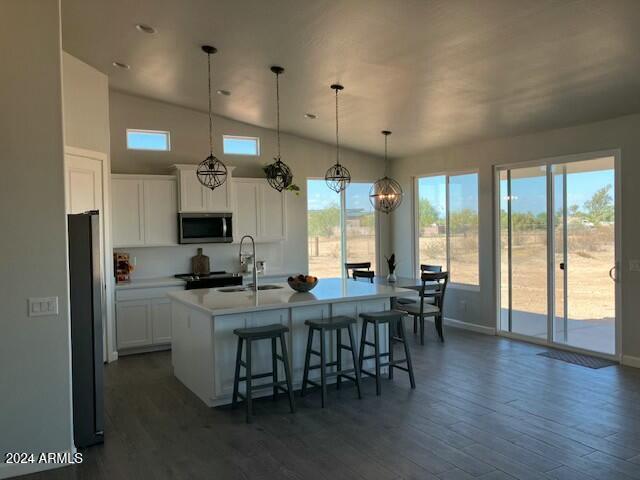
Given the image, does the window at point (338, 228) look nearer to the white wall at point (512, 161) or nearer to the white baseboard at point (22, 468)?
the white wall at point (512, 161)

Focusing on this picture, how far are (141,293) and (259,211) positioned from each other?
6.78 ft

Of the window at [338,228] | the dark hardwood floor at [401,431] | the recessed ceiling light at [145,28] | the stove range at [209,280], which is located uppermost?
the recessed ceiling light at [145,28]

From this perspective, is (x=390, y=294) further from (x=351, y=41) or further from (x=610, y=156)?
(x=610, y=156)

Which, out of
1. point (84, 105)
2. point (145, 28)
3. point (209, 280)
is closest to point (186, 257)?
point (209, 280)

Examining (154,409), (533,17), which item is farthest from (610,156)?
(154,409)

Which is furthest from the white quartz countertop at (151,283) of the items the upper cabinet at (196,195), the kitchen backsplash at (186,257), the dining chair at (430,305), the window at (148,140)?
the dining chair at (430,305)

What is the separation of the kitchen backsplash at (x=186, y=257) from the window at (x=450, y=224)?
2378 millimetres

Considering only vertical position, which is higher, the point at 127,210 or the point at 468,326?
the point at 127,210

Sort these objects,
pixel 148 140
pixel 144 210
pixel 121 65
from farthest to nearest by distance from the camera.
Result: pixel 148 140 → pixel 144 210 → pixel 121 65

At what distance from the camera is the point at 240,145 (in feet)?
25.1

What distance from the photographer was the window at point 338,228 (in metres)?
8.24

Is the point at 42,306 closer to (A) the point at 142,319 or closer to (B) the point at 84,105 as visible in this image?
(A) the point at 142,319

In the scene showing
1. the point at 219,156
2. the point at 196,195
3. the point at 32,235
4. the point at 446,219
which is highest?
the point at 219,156

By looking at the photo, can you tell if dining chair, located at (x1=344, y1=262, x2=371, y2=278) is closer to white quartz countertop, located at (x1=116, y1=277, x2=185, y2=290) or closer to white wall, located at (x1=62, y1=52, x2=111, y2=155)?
white quartz countertop, located at (x1=116, y1=277, x2=185, y2=290)
